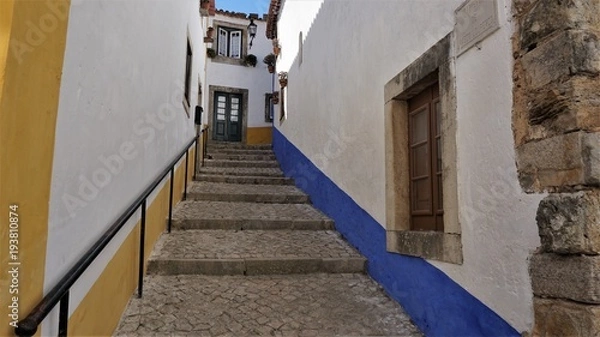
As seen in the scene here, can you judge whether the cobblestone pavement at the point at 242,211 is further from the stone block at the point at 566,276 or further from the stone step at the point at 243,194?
the stone block at the point at 566,276

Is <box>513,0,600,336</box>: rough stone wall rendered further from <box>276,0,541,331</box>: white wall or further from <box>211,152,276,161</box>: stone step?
<box>211,152,276,161</box>: stone step

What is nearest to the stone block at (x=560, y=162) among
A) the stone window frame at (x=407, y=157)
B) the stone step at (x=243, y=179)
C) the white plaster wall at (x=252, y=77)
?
the stone window frame at (x=407, y=157)

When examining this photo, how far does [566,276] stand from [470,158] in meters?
0.84

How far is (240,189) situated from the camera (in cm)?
631

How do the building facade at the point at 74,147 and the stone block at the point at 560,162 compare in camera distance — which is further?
the stone block at the point at 560,162

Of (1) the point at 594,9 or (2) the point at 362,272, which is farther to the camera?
(2) the point at 362,272

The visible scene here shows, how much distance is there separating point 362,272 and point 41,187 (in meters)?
2.93

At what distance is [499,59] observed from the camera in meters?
2.13

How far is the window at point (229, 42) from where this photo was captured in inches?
524

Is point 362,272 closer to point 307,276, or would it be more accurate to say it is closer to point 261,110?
point 307,276

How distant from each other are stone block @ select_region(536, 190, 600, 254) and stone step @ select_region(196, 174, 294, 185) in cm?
550

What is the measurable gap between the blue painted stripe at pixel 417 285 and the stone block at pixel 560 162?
0.76 m

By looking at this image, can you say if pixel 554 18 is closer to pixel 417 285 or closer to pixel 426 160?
pixel 426 160

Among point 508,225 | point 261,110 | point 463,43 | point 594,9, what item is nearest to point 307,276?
point 508,225
